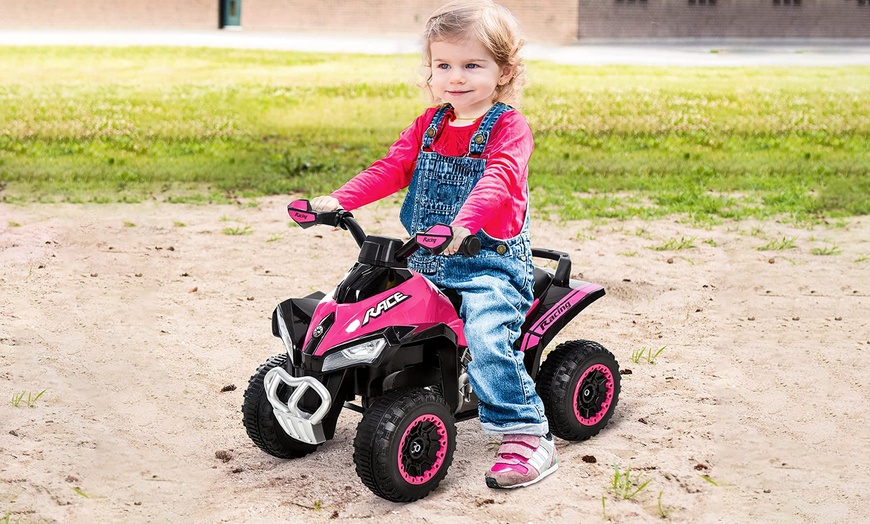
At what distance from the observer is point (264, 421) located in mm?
3779

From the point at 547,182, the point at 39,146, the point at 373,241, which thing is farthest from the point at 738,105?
the point at 373,241

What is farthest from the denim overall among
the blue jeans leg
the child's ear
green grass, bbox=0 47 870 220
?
green grass, bbox=0 47 870 220

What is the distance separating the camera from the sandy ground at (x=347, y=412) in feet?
11.8

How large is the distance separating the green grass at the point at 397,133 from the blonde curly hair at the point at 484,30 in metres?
5.00

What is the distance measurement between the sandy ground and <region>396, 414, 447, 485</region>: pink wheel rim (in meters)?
0.11

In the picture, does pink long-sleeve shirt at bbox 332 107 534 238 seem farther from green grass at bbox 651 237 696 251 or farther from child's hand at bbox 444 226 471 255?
green grass at bbox 651 237 696 251

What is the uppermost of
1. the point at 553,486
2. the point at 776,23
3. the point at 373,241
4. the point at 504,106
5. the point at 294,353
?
the point at 776,23

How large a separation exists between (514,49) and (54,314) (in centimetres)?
332

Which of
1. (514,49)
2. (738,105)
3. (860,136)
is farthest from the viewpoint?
(738,105)

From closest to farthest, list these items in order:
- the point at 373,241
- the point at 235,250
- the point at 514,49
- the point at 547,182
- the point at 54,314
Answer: the point at 373,241, the point at 514,49, the point at 54,314, the point at 235,250, the point at 547,182

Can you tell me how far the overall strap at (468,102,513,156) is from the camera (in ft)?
12.2

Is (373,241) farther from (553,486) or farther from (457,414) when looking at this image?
(553,486)

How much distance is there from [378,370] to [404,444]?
0.26m

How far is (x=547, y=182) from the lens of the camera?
10.4 metres
